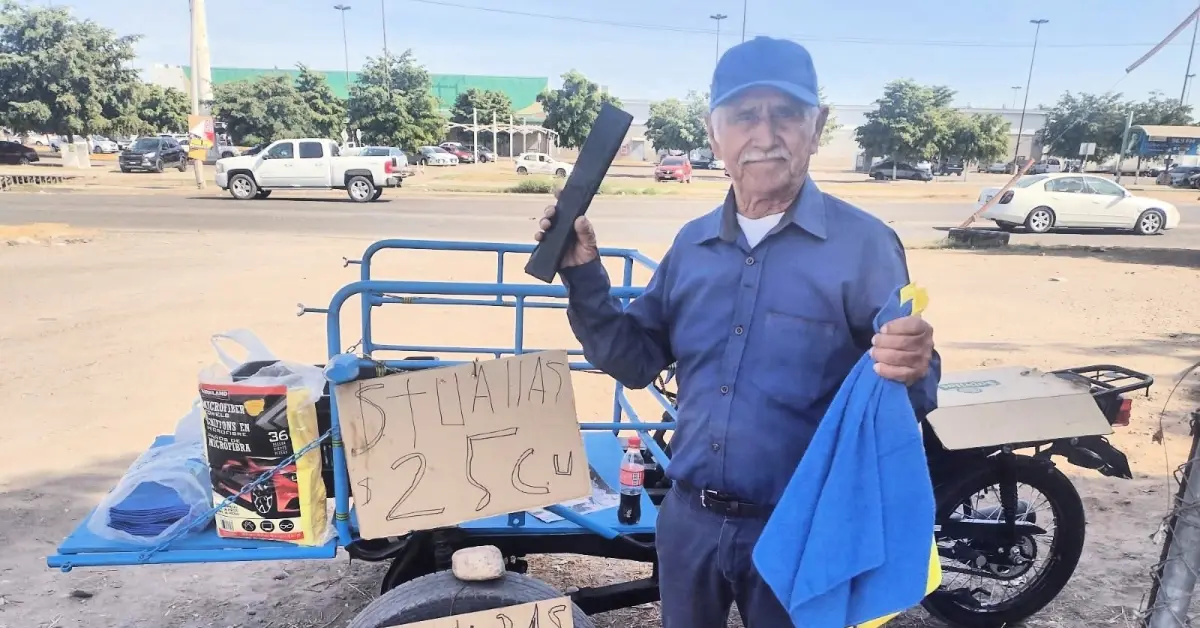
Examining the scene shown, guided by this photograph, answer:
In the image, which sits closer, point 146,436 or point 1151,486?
point 1151,486

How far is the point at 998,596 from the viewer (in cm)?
313

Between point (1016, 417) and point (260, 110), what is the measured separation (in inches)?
1480

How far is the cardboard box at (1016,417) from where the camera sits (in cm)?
276

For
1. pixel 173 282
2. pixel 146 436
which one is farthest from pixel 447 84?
pixel 146 436

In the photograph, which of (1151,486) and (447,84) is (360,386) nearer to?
(1151,486)

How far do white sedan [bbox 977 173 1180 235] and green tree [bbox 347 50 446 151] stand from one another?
32.5 m

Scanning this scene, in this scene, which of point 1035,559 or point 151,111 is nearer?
point 1035,559

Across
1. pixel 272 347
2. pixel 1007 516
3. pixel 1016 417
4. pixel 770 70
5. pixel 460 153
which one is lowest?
pixel 272 347

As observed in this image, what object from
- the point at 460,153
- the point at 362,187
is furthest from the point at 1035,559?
the point at 460,153

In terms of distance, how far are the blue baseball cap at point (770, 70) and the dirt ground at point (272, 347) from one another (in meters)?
2.23

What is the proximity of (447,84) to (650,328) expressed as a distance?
262ft

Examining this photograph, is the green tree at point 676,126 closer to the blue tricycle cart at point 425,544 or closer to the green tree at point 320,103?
the green tree at point 320,103

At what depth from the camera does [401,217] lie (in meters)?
16.3

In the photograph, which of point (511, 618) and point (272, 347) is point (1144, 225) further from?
point (511, 618)
